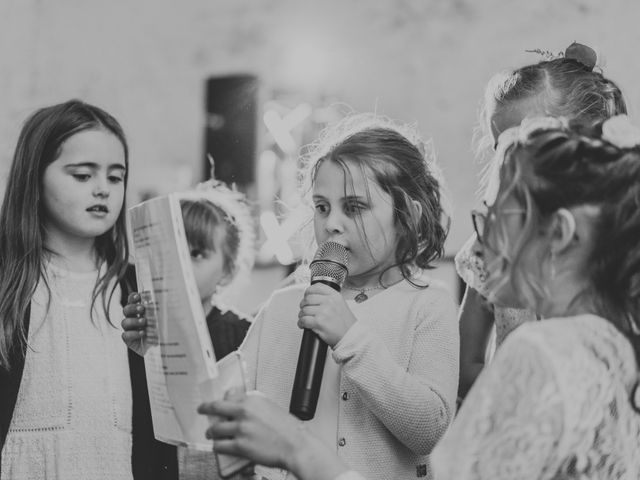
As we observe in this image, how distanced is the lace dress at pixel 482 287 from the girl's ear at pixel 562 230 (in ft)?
1.56

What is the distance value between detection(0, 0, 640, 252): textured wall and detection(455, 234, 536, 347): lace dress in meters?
1.44

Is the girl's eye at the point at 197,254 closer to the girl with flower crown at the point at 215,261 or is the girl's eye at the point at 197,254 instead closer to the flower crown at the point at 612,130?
the girl with flower crown at the point at 215,261

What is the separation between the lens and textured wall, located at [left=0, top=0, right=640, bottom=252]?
3568mm

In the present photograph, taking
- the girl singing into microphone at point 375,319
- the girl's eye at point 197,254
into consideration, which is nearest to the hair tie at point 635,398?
the girl singing into microphone at point 375,319

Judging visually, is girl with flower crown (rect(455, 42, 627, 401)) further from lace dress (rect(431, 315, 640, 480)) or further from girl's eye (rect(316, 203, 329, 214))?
lace dress (rect(431, 315, 640, 480))

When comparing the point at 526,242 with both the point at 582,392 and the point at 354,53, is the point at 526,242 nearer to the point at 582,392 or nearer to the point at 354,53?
the point at 582,392

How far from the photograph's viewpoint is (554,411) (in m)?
0.92

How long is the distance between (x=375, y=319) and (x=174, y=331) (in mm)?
583

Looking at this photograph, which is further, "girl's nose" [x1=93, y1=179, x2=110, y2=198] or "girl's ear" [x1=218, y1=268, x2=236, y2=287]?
"girl's ear" [x1=218, y1=268, x2=236, y2=287]

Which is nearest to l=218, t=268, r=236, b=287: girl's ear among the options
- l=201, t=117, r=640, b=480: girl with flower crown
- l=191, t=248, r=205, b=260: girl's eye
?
l=191, t=248, r=205, b=260: girl's eye

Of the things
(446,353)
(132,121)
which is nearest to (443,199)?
(446,353)

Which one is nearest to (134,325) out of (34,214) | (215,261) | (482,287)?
(34,214)

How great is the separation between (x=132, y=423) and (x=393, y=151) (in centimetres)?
85

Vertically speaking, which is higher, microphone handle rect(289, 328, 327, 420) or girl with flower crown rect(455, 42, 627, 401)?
girl with flower crown rect(455, 42, 627, 401)
